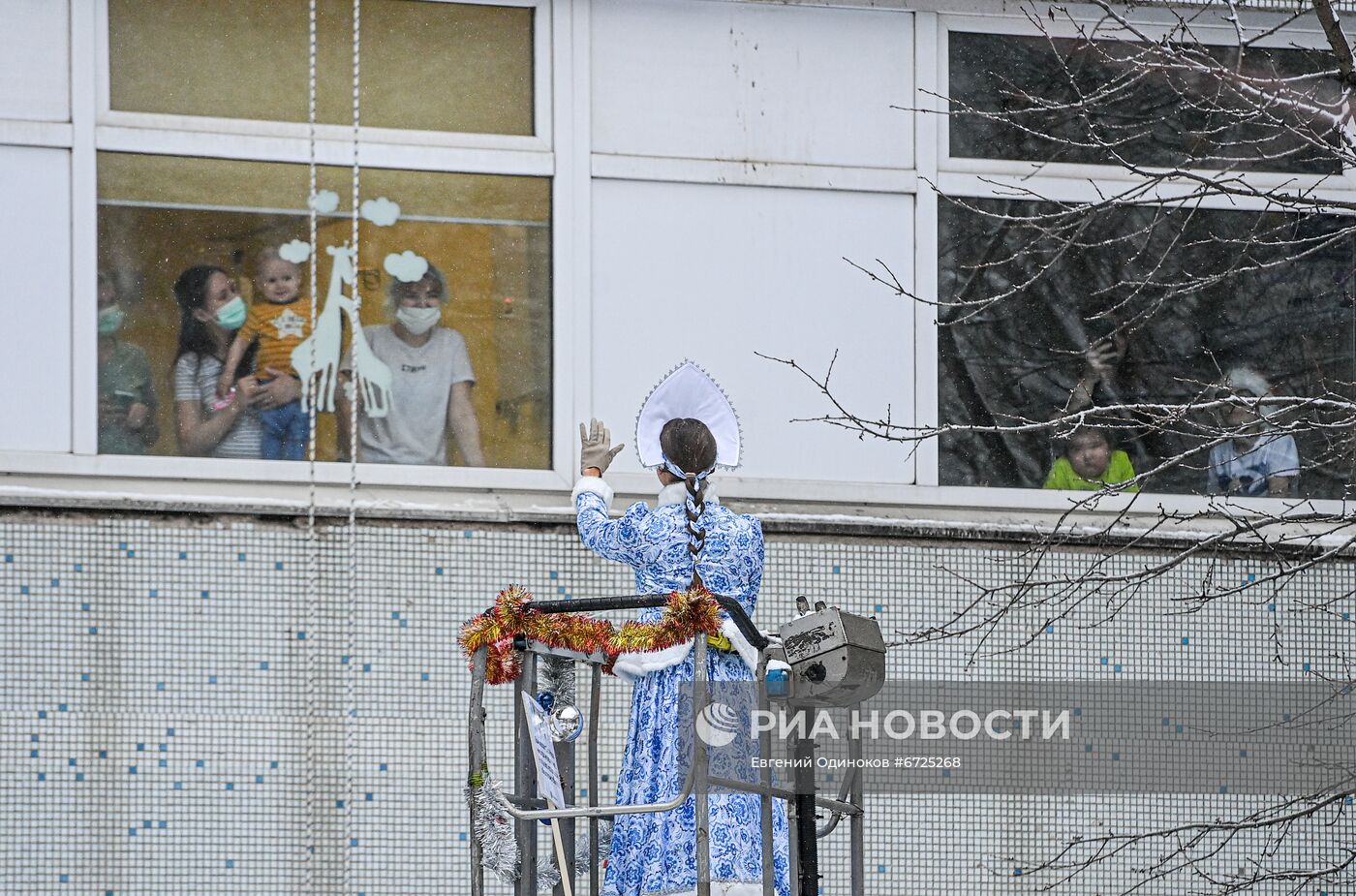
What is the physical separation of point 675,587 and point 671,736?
0.44 meters

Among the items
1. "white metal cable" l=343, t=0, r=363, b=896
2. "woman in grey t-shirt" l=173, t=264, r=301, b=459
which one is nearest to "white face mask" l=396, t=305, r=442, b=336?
"white metal cable" l=343, t=0, r=363, b=896

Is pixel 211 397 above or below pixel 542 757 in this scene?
above

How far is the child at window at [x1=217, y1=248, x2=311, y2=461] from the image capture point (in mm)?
7836

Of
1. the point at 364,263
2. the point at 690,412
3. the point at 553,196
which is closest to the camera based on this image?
the point at 690,412

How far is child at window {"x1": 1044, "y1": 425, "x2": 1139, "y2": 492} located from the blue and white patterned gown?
8.53ft

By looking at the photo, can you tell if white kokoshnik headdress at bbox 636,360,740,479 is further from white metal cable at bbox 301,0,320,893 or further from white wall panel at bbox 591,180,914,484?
white metal cable at bbox 301,0,320,893

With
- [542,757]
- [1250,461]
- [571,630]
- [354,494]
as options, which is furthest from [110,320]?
[1250,461]

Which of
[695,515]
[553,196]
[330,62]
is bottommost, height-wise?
[695,515]

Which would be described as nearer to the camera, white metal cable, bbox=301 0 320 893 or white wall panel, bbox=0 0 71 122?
white metal cable, bbox=301 0 320 893

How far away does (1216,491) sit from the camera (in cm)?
851

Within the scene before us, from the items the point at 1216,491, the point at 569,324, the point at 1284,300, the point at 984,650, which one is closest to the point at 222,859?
the point at 569,324

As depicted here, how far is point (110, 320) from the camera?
7.81m

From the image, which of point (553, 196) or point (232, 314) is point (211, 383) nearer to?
point (232, 314)

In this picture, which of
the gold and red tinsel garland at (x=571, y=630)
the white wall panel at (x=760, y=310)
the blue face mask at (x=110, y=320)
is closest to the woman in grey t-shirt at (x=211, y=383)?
the blue face mask at (x=110, y=320)
